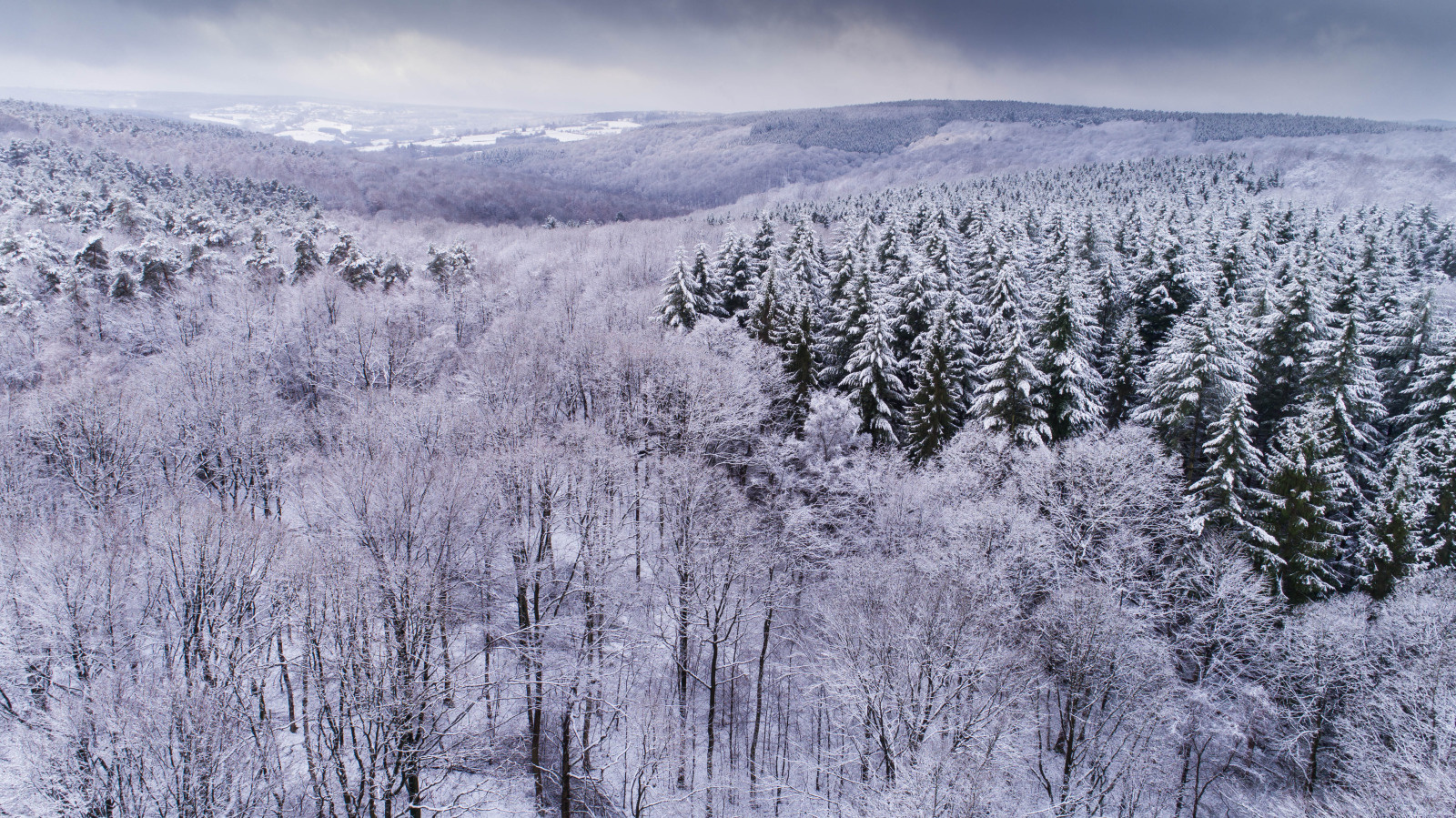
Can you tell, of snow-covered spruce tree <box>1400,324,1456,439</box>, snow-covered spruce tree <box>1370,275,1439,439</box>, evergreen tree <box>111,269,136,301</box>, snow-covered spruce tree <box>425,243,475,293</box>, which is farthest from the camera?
snow-covered spruce tree <box>425,243,475,293</box>

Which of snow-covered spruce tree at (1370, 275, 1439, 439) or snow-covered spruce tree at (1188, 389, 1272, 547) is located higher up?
snow-covered spruce tree at (1370, 275, 1439, 439)

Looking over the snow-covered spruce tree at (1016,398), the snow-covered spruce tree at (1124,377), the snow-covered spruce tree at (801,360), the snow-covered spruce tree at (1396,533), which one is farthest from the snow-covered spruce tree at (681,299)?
the snow-covered spruce tree at (1396,533)

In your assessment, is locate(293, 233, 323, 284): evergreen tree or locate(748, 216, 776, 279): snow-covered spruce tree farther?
locate(293, 233, 323, 284): evergreen tree

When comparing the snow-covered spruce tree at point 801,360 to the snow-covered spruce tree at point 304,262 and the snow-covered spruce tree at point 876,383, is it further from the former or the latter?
the snow-covered spruce tree at point 304,262

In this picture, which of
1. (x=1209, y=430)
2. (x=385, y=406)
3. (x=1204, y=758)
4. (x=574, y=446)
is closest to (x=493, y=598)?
(x=574, y=446)

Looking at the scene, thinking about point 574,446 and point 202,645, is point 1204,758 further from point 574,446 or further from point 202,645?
point 202,645

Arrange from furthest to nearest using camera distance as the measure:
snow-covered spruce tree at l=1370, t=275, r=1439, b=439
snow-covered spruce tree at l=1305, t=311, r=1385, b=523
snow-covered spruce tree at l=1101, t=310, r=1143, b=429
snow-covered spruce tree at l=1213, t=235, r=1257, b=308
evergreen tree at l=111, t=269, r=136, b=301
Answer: evergreen tree at l=111, t=269, r=136, b=301 < snow-covered spruce tree at l=1213, t=235, r=1257, b=308 < snow-covered spruce tree at l=1101, t=310, r=1143, b=429 < snow-covered spruce tree at l=1370, t=275, r=1439, b=439 < snow-covered spruce tree at l=1305, t=311, r=1385, b=523

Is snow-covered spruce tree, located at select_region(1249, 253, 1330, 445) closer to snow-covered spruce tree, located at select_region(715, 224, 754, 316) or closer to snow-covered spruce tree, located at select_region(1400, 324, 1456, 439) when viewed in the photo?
snow-covered spruce tree, located at select_region(1400, 324, 1456, 439)

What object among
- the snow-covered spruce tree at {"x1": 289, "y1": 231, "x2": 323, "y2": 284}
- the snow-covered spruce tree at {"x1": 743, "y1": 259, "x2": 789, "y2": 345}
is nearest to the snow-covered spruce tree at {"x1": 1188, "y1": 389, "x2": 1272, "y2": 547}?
the snow-covered spruce tree at {"x1": 743, "y1": 259, "x2": 789, "y2": 345}
